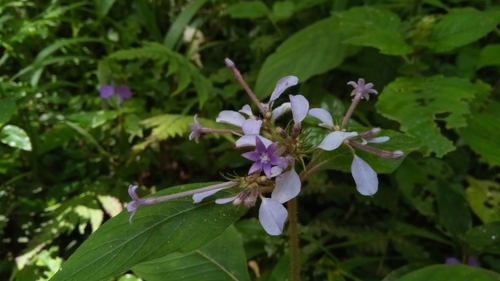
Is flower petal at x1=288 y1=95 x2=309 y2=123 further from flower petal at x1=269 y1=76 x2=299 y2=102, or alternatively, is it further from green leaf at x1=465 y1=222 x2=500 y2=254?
green leaf at x1=465 y1=222 x2=500 y2=254

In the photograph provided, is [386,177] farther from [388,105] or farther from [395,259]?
[388,105]

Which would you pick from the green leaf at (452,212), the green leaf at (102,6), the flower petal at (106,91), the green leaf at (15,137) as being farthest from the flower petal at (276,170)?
the green leaf at (102,6)

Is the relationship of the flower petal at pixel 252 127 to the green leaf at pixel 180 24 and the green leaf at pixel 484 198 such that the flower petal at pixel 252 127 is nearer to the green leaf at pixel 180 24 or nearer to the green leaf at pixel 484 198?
the green leaf at pixel 484 198

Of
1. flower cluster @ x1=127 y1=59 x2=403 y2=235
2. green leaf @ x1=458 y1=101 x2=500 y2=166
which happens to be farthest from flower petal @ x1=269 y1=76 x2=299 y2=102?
green leaf @ x1=458 y1=101 x2=500 y2=166

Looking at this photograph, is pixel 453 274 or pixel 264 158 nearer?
pixel 264 158

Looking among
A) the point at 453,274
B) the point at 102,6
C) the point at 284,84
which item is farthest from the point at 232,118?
the point at 102,6

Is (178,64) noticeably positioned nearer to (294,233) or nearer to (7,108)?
(7,108)
